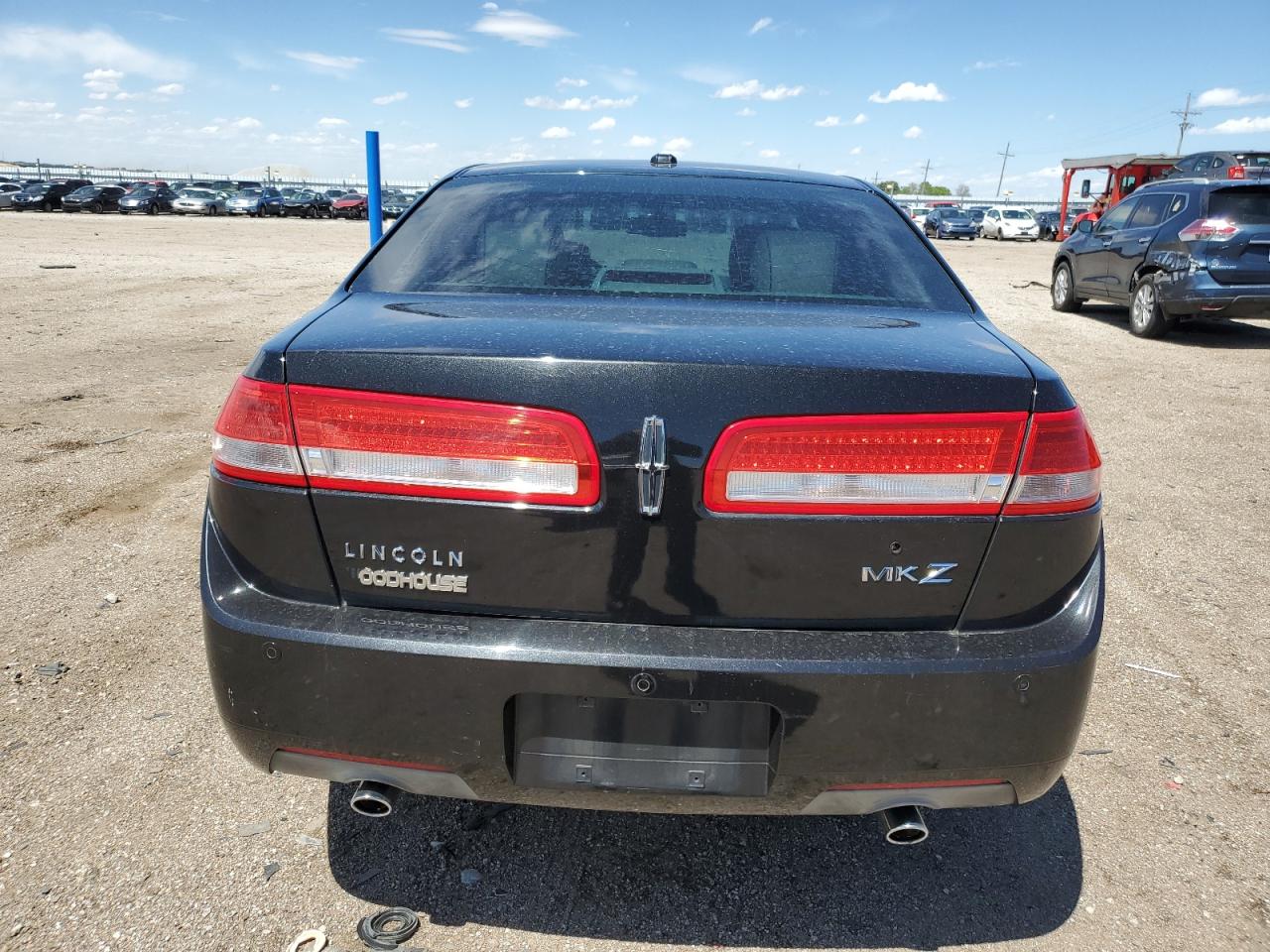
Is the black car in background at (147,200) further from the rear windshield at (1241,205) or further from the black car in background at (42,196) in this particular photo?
the rear windshield at (1241,205)

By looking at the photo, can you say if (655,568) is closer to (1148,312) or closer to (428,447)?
(428,447)

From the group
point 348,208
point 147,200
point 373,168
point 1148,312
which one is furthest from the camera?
point 348,208

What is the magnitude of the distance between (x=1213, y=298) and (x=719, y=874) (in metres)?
10.2

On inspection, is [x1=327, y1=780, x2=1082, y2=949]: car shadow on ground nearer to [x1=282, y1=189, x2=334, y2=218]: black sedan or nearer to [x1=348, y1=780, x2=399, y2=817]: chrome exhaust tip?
[x1=348, y1=780, x2=399, y2=817]: chrome exhaust tip

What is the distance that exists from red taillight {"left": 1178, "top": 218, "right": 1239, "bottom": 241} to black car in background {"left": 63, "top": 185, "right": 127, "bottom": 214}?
48893 millimetres

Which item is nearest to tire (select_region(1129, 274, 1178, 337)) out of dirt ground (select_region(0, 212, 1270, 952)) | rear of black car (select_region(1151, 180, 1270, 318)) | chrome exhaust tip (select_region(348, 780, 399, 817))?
rear of black car (select_region(1151, 180, 1270, 318))

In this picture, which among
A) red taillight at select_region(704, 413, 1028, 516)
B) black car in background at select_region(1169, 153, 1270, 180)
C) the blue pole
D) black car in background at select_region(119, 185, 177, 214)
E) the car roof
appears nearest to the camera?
red taillight at select_region(704, 413, 1028, 516)

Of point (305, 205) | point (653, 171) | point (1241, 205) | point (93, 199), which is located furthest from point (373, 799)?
point (305, 205)

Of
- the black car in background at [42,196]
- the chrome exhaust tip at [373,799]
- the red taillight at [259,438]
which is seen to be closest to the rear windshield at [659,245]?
the red taillight at [259,438]

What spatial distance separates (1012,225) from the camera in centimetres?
4538

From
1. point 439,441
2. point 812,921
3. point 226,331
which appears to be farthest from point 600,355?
point 226,331

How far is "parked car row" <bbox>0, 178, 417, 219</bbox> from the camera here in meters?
44.6

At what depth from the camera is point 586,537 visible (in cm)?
173

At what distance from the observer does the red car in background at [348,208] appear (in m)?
52.1
